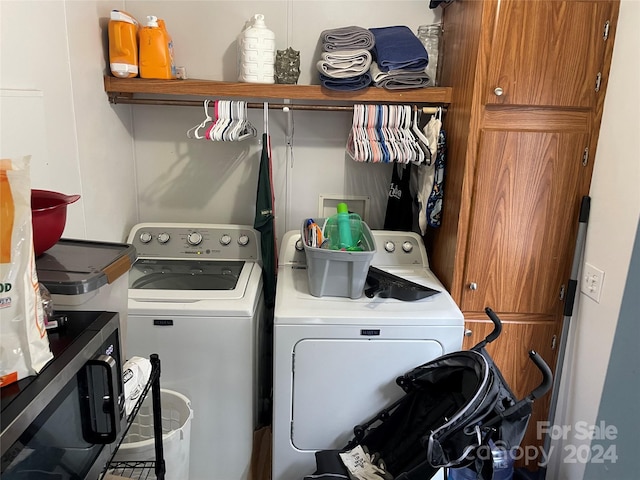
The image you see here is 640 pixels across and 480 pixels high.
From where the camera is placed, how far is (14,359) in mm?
782

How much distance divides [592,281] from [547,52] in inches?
33.8

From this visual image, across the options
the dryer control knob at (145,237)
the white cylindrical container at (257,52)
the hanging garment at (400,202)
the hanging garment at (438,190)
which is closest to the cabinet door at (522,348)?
the hanging garment at (438,190)

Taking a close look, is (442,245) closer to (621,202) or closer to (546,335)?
(546,335)

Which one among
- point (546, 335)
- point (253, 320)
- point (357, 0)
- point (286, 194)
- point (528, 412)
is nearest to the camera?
point (528, 412)

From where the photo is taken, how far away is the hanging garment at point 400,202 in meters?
2.36

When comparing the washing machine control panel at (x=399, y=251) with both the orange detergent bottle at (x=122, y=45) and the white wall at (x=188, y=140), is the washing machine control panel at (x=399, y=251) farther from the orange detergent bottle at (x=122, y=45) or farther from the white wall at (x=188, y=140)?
the orange detergent bottle at (x=122, y=45)

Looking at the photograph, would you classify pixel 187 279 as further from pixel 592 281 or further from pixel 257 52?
pixel 592 281

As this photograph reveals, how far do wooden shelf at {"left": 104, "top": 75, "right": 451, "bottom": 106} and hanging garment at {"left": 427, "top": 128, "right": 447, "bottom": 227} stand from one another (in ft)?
0.59

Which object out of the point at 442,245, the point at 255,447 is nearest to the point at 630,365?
the point at 442,245

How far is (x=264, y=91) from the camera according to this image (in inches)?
81.0

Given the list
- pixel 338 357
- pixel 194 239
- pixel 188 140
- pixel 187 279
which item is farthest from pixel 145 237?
pixel 338 357

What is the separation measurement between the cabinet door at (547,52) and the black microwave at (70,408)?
5.08 feet

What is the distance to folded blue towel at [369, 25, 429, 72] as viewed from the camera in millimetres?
2025

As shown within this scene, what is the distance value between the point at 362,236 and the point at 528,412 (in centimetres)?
92
